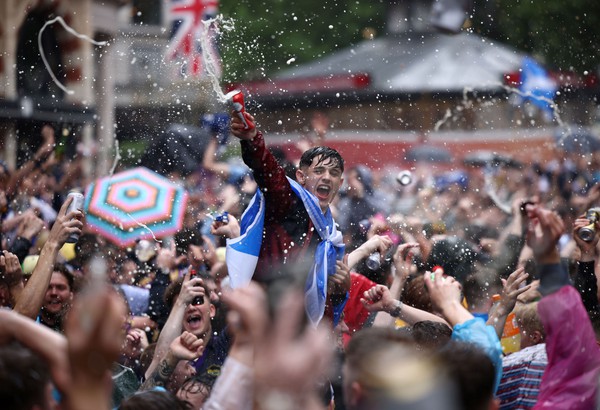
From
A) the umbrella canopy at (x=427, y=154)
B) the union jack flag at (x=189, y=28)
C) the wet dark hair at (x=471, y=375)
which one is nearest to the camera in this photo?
the wet dark hair at (x=471, y=375)

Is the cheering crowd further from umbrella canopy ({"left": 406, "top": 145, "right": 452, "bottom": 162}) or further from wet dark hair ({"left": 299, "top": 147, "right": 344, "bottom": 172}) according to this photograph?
umbrella canopy ({"left": 406, "top": 145, "right": 452, "bottom": 162})

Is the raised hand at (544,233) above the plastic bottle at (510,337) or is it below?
above

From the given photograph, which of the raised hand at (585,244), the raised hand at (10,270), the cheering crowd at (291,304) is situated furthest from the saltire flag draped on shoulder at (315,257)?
the raised hand at (585,244)

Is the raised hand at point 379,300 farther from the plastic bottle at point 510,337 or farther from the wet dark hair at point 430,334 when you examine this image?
the plastic bottle at point 510,337

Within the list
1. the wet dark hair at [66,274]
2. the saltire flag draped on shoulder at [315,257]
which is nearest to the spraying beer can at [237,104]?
the saltire flag draped on shoulder at [315,257]

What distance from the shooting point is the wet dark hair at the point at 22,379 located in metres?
2.63

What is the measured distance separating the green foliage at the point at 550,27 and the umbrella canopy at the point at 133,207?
63.1 ft

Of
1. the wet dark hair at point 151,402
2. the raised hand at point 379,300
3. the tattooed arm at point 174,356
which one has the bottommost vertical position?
the tattooed arm at point 174,356

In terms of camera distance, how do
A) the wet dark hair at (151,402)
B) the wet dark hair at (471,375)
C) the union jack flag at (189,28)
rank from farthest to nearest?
1. the union jack flag at (189,28)
2. the wet dark hair at (151,402)
3. the wet dark hair at (471,375)

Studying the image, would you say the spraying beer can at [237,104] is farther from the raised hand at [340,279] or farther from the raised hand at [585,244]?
the raised hand at [585,244]

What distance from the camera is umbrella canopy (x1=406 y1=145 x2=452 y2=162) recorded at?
19.2 metres

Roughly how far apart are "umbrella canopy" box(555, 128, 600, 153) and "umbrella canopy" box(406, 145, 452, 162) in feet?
9.35

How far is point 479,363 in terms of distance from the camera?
9.91 ft

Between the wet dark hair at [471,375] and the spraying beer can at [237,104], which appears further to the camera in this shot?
the spraying beer can at [237,104]
